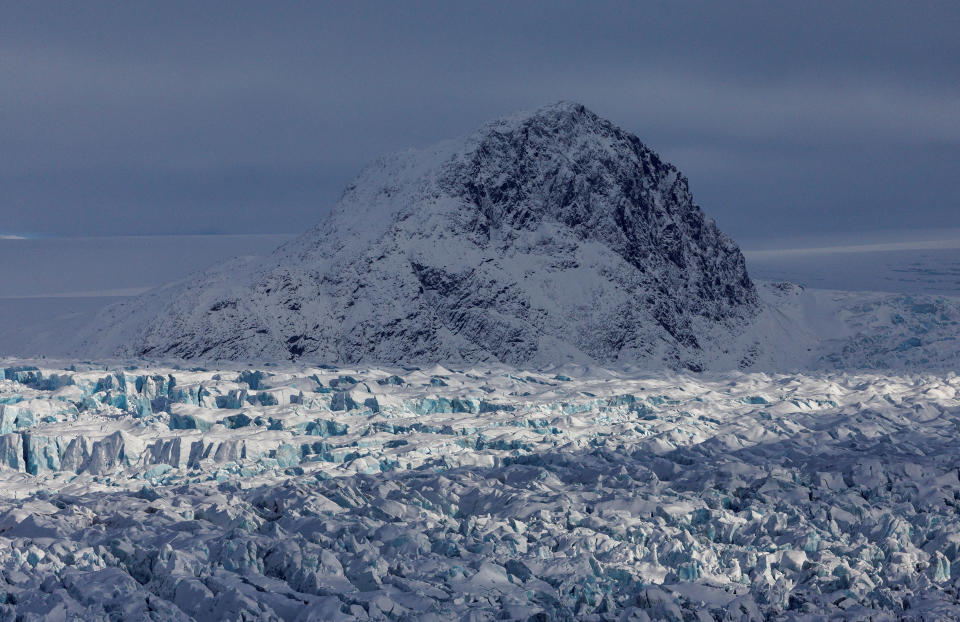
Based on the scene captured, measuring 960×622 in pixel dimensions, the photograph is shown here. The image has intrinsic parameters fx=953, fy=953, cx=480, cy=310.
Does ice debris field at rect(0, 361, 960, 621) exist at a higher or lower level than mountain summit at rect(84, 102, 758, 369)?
lower

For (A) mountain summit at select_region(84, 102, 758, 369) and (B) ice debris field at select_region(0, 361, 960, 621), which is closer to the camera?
(B) ice debris field at select_region(0, 361, 960, 621)

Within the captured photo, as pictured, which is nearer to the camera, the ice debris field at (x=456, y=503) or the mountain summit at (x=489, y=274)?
the ice debris field at (x=456, y=503)

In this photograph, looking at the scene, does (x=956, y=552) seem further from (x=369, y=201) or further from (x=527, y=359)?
(x=369, y=201)

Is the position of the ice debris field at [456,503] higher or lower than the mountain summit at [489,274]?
lower

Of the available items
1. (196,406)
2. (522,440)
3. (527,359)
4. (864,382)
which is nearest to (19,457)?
(196,406)

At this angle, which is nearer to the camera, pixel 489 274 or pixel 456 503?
pixel 456 503
